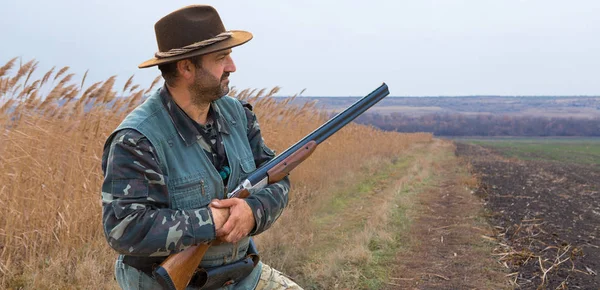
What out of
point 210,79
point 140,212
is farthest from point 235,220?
point 210,79

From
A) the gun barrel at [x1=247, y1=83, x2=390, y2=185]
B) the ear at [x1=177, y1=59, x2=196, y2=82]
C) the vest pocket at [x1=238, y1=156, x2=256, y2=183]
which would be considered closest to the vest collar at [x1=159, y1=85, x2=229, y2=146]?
the ear at [x1=177, y1=59, x2=196, y2=82]

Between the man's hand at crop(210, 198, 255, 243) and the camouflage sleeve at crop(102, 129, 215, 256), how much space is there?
6 centimetres

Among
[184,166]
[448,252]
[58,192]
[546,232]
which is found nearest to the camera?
[184,166]

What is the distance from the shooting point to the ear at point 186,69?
235 centimetres

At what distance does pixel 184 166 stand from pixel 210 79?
39 centimetres

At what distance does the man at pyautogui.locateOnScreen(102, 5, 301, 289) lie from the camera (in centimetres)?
206

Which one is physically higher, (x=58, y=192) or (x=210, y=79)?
(x=210, y=79)

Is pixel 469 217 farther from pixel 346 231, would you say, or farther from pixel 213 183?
pixel 213 183

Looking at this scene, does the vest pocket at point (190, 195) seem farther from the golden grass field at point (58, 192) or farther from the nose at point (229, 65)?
the golden grass field at point (58, 192)

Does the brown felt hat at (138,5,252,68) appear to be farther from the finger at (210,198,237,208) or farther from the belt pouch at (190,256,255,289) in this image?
the belt pouch at (190,256,255,289)

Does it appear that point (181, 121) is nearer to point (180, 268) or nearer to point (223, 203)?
point (223, 203)

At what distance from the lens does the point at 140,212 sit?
2.03 m

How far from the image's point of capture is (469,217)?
8.08m

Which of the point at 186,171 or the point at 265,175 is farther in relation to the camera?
the point at 265,175
